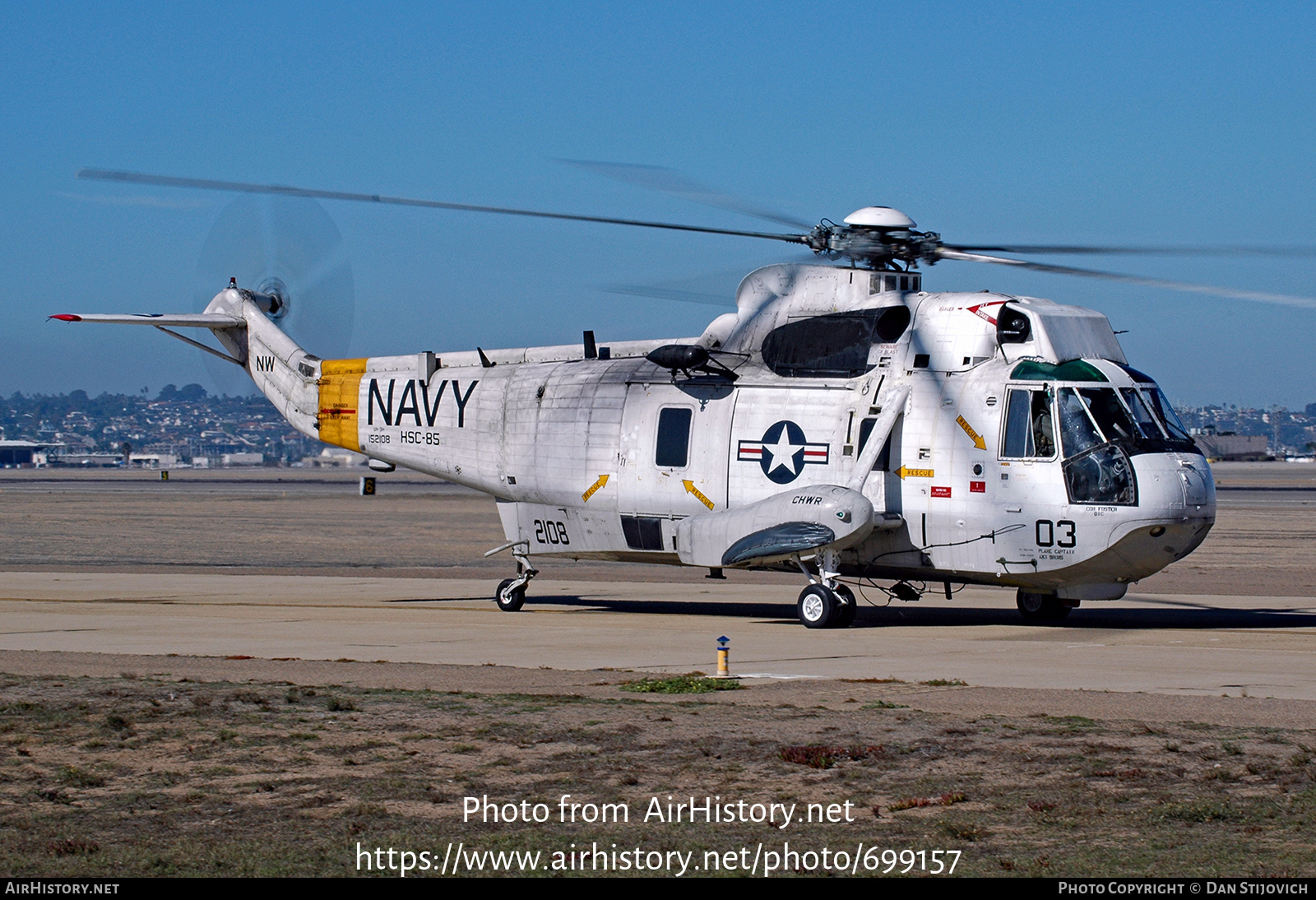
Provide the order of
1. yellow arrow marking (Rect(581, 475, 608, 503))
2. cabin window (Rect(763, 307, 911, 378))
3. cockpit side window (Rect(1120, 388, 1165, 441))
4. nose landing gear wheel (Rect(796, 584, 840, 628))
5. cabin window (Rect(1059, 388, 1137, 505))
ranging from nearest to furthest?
cabin window (Rect(1059, 388, 1137, 505)) < cockpit side window (Rect(1120, 388, 1165, 441)) < nose landing gear wheel (Rect(796, 584, 840, 628)) < cabin window (Rect(763, 307, 911, 378)) < yellow arrow marking (Rect(581, 475, 608, 503))

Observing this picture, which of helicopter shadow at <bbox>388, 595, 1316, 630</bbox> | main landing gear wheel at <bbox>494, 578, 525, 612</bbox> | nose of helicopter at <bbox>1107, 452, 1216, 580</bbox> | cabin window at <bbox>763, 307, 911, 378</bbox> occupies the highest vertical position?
cabin window at <bbox>763, 307, 911, 378</bbox>

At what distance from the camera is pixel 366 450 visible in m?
27.6

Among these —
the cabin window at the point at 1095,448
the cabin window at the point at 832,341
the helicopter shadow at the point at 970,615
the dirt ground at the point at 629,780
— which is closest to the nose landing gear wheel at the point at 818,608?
the helicopter shadow at the point at 970,615

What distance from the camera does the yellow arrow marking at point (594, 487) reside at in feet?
78.3

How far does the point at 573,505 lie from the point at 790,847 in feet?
A: 53.8

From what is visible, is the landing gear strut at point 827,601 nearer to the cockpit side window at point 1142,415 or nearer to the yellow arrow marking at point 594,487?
the yellow arrow marking at point 594,487

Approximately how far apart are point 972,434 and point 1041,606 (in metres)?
3.60

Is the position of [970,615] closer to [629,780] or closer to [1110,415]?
[1110,415]

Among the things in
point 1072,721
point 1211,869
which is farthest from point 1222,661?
point 1211,869

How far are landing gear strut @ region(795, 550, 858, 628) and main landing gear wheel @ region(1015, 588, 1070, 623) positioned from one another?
3.20m

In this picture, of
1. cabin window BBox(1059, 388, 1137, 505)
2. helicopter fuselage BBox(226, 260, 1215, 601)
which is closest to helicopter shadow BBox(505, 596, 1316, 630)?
helicopter fuselage BBox(226, 260, 1215, 601)

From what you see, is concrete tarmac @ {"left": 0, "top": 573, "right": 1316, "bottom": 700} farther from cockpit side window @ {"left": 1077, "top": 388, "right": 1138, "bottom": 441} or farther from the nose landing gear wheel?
cockpit side window @ {"left": 1077, "top": 388, "right": 1138, "bottom": 441}

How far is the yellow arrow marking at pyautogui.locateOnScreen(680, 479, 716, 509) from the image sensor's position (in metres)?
22.6

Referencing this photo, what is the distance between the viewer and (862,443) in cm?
2128
